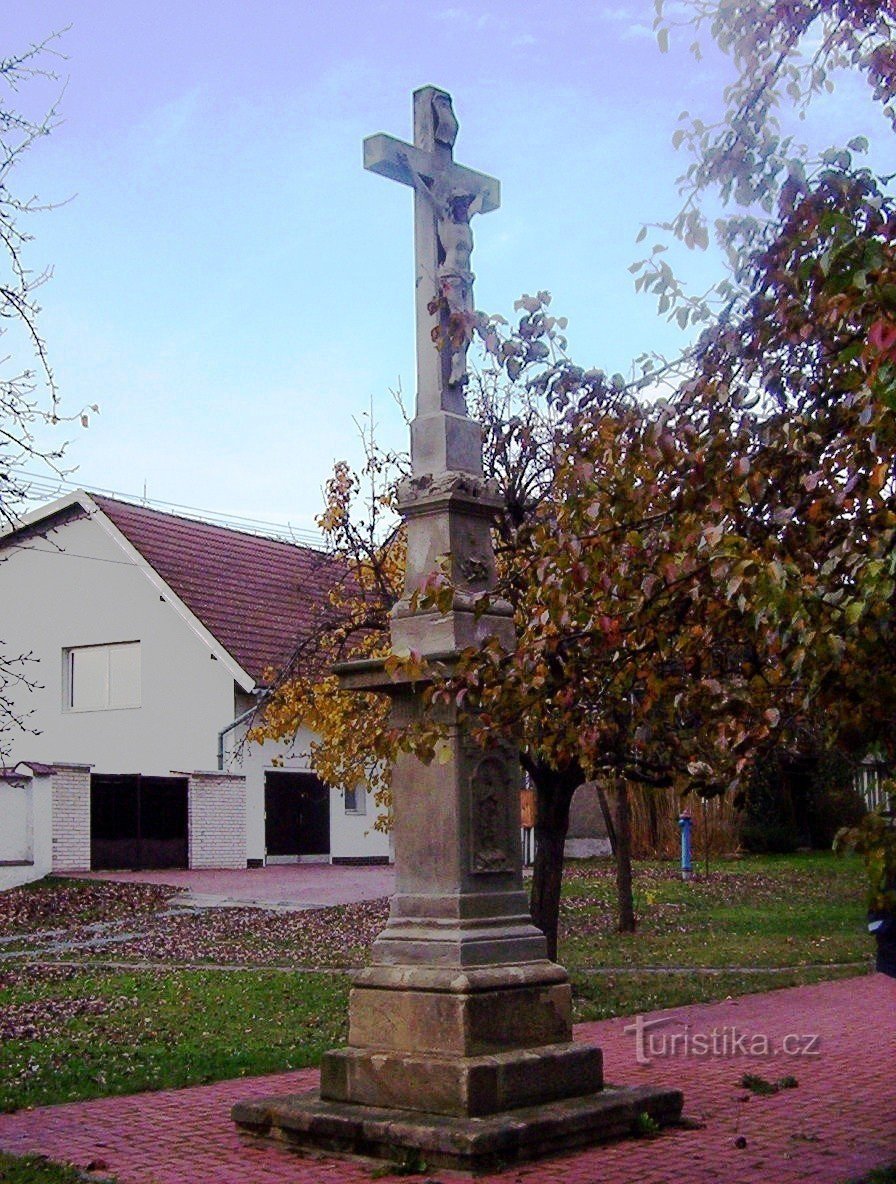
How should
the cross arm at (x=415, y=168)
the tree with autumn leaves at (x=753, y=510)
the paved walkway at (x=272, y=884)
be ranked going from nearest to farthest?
1. the tree with autumn leaves at (x=753, y=510)
2. the cross arm at (x=415, y=168)
3. the paved walkway at (x=272, y=884)

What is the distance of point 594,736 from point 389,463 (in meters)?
10.6

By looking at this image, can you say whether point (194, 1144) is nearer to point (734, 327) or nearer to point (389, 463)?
point (734, 327)

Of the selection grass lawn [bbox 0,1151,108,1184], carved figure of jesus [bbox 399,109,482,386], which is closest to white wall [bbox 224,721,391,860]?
carved figure of jesus [bbox 399,109,482,386]

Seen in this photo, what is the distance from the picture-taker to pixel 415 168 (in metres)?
8.26

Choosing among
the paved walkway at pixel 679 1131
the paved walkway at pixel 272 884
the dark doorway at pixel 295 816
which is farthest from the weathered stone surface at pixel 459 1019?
the dark doorway at pixel 295 816

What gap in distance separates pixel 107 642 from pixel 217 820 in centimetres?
537

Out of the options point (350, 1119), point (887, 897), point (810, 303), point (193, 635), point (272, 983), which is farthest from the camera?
point (193, 635)

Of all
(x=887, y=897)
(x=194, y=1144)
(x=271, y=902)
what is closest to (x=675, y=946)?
(x=271, y=902)

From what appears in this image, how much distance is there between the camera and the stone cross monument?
23.1 ft

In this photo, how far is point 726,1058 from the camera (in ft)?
32.5

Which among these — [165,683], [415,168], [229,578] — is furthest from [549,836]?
→ [229,578]

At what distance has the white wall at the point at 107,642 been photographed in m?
30.6

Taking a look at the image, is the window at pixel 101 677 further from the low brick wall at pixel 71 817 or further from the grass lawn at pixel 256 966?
the grass lawn at pixel 256 966

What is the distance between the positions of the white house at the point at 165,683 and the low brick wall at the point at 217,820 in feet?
0.09
